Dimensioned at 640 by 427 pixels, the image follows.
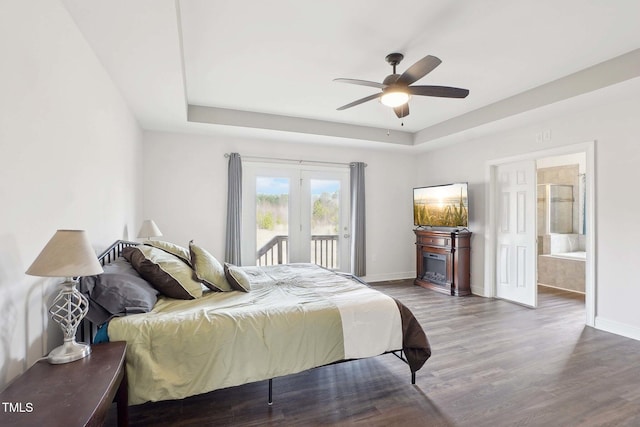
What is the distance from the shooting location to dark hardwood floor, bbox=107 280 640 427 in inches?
78.6

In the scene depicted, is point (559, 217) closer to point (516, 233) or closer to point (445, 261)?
point (516, 233)

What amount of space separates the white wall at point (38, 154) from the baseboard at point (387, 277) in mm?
4535

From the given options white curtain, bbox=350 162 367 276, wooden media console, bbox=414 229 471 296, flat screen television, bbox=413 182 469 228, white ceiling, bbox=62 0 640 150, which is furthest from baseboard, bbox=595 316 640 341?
Answer: white curtain, bbox=350 162 367 276

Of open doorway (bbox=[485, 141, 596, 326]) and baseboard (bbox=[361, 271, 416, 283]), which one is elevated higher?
open doorway (bbox=[485, 141, 596, 326])

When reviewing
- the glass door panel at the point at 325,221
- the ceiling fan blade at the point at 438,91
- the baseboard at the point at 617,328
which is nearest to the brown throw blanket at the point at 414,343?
Answer: the ceiling fan blade at the point at 438,91

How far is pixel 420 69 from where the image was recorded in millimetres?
2459

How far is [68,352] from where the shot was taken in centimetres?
145

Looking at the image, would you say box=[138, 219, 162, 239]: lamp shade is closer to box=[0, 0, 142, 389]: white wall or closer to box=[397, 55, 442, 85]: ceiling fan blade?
box=[0, 0, 142, 389]: white wall

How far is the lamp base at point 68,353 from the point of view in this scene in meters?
1.41

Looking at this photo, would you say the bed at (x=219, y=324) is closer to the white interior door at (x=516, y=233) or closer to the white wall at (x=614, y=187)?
the white wall at (x=614, y=187)

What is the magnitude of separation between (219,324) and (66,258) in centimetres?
90

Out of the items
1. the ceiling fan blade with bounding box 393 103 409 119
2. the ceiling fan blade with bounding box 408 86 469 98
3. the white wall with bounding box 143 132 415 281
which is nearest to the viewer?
the ceiling fan blade with bounding box 408 86 469 98

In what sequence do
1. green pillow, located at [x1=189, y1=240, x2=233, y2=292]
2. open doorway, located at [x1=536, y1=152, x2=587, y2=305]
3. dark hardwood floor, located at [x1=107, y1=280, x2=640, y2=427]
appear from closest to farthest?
dark hardwood floor, located at [x1=107, y1=280, x2=640, y2=427] → green pillow, located at [x1=189, y1=240, x2=233, y2=292] → open doorway, located at [x1=536, y1=152, x2=587, y2=305]

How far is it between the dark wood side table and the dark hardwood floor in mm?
824
